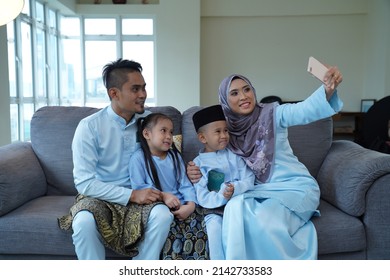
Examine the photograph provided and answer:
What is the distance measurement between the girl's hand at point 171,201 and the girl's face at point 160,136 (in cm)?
23

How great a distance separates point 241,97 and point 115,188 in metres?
0.75

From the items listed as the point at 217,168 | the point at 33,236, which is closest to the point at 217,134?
the point at 217,168

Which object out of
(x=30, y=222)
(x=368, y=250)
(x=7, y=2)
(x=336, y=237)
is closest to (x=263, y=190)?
(x=336, y=237)

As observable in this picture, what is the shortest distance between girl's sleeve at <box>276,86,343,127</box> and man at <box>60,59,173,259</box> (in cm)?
69

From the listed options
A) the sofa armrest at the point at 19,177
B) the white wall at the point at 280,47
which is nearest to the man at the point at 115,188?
the sofa armrest at the point at 19,177

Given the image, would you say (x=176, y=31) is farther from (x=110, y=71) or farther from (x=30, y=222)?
(x=30, y=222)

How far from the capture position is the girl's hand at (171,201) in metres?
1.68

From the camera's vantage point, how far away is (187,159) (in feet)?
7.06

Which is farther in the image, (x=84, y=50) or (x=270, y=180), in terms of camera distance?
(x=84, y=50)

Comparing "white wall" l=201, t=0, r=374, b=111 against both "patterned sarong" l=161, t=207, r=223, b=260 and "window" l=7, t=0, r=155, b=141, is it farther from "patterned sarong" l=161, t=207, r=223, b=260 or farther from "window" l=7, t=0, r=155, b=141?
"patterned sarong" l=161, t=207, r=223, b=260

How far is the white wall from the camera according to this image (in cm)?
745

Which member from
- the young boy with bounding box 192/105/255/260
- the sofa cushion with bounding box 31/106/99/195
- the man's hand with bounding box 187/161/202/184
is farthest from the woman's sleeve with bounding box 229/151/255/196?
the sofa cushion with bounding box 31/106/99/195

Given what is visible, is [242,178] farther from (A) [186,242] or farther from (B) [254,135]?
(A) [186,242]
